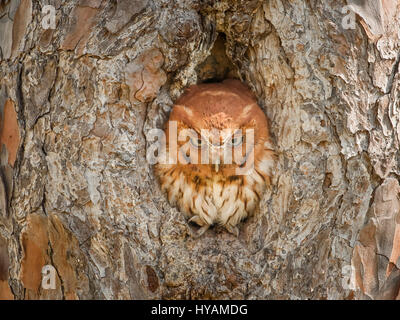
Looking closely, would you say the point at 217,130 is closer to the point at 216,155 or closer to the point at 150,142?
the point at 216,155

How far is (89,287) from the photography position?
230 cm

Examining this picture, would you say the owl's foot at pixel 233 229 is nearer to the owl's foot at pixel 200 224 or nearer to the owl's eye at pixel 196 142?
the owl's foot at pixel 200 224

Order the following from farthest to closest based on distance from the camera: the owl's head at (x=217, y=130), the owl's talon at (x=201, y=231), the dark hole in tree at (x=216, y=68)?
the dark hole in tree at (x=216, y=68) → the owl's talon at (x=201, y=231) → the owl's head at (x=217, y=130)

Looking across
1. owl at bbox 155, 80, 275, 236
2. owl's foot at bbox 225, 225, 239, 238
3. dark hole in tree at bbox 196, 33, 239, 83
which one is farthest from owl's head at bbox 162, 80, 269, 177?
owl's foot at bbox 225, 225, 239, 238

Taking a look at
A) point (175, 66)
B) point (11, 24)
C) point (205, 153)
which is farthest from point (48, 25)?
point (205, 153)

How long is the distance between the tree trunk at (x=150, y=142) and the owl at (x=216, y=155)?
0.70ft

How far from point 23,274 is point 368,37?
199cm

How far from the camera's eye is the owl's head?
246 centimetres

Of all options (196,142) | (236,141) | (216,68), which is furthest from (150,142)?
(216,68)

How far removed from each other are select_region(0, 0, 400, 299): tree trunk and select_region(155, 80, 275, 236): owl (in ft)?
0.70

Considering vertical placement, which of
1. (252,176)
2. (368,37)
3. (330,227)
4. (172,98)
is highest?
(368,37)

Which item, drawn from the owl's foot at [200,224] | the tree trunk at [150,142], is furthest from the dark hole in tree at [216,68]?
the owl's foot at [200,224]

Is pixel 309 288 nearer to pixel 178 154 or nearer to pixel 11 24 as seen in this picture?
pixel 178 154

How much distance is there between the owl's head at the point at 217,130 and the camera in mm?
2465
